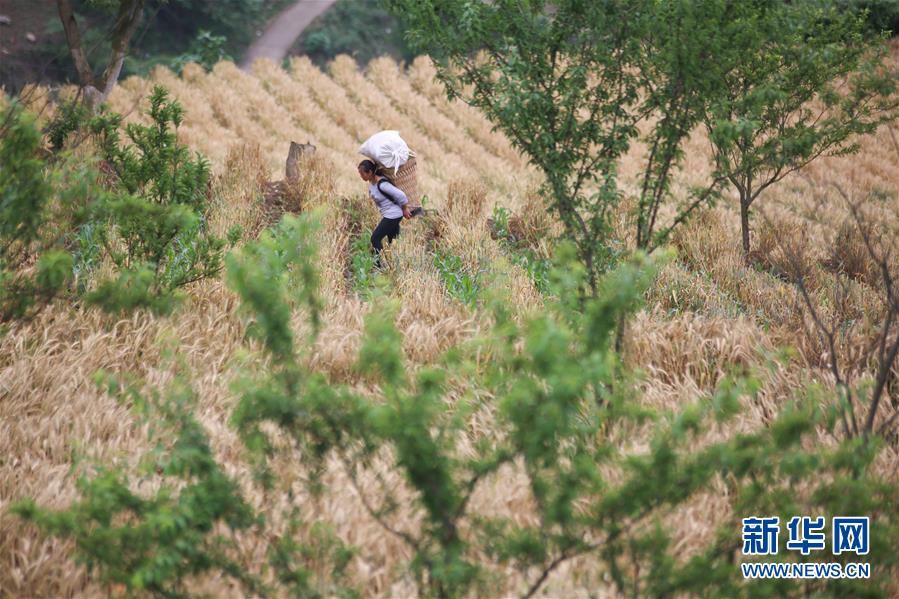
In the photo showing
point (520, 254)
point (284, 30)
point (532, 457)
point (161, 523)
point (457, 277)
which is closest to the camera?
point (532, 457)

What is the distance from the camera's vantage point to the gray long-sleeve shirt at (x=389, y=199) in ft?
21.4

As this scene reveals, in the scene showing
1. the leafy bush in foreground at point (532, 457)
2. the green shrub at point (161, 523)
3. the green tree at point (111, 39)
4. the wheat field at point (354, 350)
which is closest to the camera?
the leafy bush in foreground at point (532, 457)

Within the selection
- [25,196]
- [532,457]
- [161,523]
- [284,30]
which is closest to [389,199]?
[25,196]

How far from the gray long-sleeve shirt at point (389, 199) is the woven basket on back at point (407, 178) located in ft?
0.26

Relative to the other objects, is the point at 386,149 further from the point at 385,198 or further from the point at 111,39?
the point at 111,39

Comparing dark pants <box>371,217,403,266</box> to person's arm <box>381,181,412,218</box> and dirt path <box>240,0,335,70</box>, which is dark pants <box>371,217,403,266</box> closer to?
person's arm <box>381,181,412,218</box>

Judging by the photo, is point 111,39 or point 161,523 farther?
point 111,39

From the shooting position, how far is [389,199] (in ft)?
21.7

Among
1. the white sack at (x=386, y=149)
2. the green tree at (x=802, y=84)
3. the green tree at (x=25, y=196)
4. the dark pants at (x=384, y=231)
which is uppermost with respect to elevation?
the green tree at (x=802, y=84)

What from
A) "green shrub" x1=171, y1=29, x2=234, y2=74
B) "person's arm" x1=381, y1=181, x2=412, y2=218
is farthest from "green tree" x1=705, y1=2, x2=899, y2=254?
"green shrub" x1=171, y1=29, x2=234, y2=74

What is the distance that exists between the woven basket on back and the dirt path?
22826 millimetres

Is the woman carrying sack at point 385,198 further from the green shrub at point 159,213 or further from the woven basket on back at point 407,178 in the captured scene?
the green shrub at point 159,213

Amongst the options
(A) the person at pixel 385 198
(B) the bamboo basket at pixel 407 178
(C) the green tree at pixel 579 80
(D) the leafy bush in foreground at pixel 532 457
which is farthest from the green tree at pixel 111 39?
(D) the leafy bush in foreground at pixel 532 457

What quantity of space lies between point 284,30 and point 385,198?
87.4 feet
